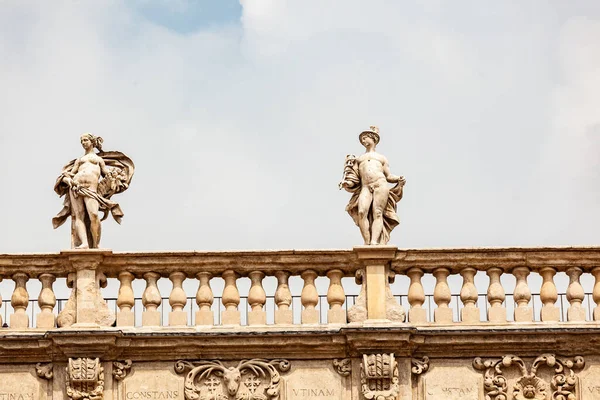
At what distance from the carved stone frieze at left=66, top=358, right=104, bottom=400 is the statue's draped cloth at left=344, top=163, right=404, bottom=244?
3789mm

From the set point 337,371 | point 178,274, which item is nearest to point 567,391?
point 337,371

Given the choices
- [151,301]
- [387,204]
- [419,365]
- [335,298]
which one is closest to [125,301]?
[151,301]

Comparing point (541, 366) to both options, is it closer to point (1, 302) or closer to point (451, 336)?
point (451, 336)

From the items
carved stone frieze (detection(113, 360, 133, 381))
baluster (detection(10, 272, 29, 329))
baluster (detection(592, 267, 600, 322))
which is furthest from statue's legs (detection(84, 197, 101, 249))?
baluster (detection(592, 267, 600, 322))

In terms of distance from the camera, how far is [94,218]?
35.7 meters

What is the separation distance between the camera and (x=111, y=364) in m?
35.3

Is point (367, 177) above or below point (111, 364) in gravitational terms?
above

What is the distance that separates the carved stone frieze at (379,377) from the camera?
35.0 m

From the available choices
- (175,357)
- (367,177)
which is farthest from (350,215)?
(175,357)

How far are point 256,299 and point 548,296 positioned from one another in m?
3.69

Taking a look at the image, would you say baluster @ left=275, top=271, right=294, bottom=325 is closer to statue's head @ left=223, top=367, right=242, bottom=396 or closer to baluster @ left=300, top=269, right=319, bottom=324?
baluster @ left=300, top=269, right=319, bottom=324

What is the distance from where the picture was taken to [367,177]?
3575cm

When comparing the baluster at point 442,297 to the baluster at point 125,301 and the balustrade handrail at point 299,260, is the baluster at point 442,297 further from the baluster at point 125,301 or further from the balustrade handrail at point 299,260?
the baluster at point 125,301

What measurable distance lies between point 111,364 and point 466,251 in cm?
470
